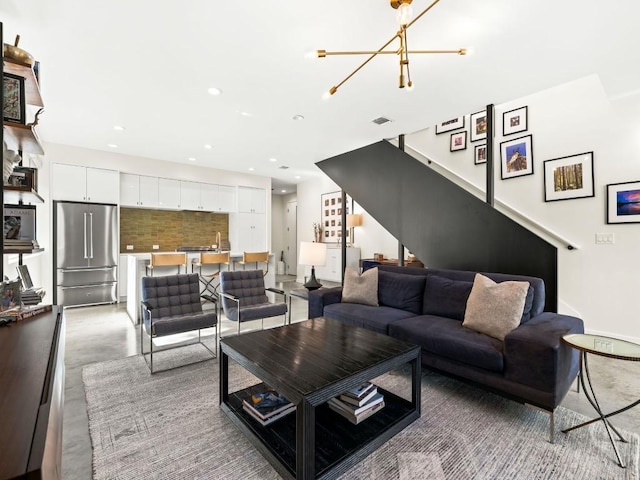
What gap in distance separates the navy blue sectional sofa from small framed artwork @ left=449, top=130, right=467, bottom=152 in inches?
100

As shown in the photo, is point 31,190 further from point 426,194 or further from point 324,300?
point 426,194

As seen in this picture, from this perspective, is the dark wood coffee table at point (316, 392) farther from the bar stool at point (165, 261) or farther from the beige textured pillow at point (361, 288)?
the bar stool at point (165, 261)

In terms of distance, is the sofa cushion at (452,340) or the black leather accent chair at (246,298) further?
the black leather accent chair at (246,298)

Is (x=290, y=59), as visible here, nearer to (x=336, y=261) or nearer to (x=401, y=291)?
Answer: (x=401, y=291)

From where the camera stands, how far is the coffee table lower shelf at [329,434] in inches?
61.4

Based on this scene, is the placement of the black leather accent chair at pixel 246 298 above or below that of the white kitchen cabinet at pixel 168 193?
below

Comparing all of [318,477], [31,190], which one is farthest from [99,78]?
[318,477]

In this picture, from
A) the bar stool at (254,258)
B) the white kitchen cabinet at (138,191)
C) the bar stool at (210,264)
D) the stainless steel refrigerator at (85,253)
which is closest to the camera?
the bar stool at (210,264)

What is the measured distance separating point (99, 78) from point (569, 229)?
569cm

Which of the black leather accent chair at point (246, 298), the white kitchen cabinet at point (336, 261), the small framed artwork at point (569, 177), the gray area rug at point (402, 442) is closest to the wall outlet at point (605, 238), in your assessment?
the small framed artwork at point (569, 177)

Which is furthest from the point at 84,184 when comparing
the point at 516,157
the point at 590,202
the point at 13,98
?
the point at 590,202

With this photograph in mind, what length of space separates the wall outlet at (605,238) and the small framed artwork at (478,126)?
1952 millimetres

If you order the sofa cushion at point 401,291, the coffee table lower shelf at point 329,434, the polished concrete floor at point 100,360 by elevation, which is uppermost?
the sofa cushion at point 401,291

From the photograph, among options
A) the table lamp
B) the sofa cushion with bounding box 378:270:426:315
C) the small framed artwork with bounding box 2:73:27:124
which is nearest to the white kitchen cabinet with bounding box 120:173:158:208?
the table lamp
